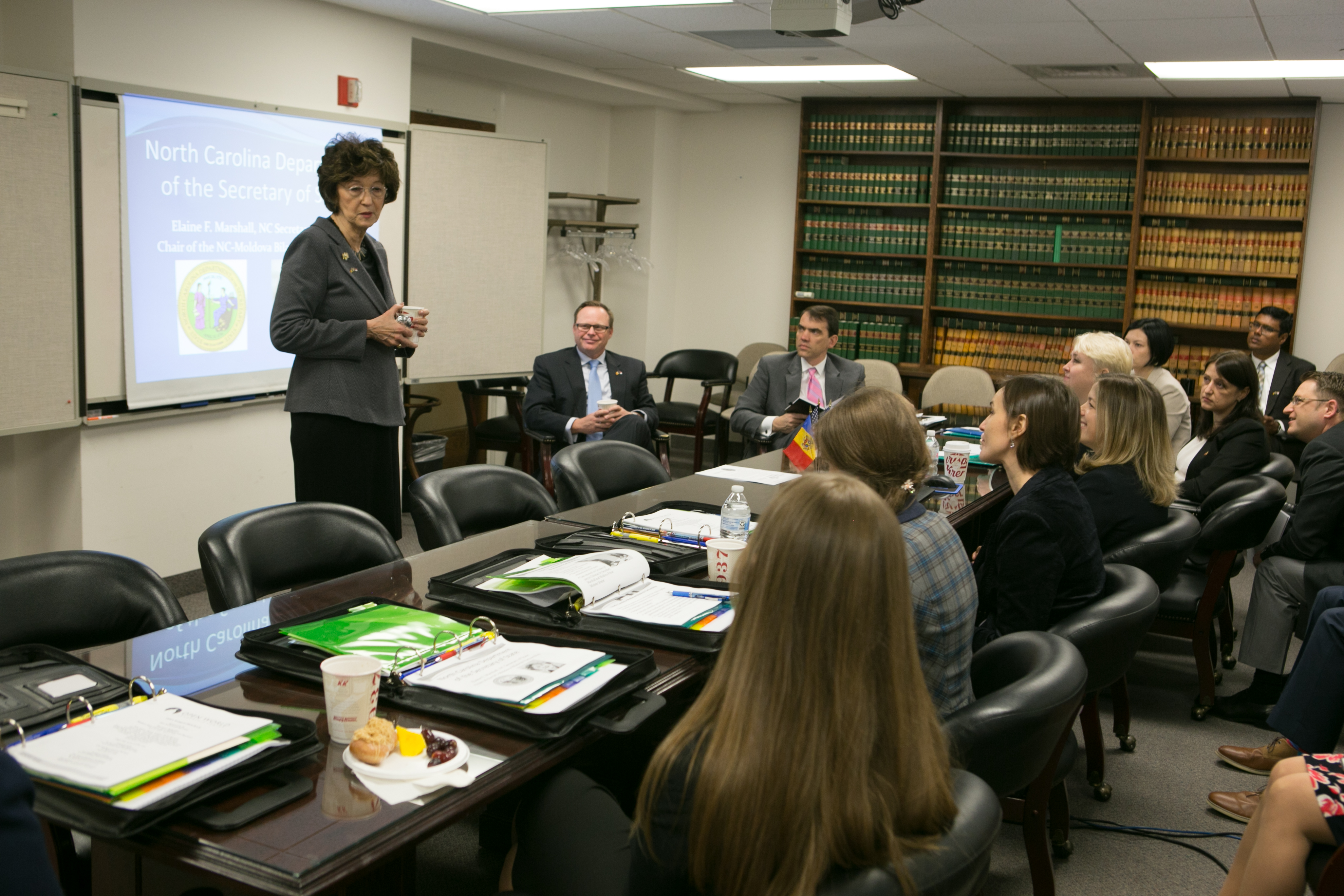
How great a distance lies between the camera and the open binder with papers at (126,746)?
1.28m

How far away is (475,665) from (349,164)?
2007 millimetres

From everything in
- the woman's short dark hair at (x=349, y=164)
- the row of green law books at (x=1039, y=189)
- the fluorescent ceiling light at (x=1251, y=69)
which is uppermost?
the fluorescent ceiling light at (x=1251, y=69)

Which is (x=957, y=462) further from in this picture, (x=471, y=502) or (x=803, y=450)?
(x=471, y=502)

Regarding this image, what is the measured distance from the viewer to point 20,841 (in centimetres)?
98

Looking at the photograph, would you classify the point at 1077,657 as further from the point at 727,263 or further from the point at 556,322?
the point at 727,263

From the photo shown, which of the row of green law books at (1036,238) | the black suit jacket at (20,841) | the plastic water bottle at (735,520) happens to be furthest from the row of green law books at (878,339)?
the black suit jacket at (20,841)

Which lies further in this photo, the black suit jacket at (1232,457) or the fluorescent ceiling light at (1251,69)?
the fluorescent ceiling light at (1251,69)

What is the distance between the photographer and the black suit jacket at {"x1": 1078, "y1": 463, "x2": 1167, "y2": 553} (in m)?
3.38

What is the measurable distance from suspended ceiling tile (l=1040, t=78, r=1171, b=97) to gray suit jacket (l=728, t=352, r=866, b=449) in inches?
99.2

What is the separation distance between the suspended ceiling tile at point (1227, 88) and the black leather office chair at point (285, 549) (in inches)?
224

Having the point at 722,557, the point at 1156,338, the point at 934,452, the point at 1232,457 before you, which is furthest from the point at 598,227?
the point at 722,557

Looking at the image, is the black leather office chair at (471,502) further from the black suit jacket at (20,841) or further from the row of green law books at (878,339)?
the row of green law books at (878,339)

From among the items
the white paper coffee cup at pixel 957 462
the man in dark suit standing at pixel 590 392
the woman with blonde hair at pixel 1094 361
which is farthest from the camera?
the man in dark suit standing at pixel 590 392

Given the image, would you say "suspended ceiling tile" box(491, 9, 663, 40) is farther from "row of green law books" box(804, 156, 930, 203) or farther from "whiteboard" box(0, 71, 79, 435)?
"row of green law books" box(804, 156, 930, 203)
